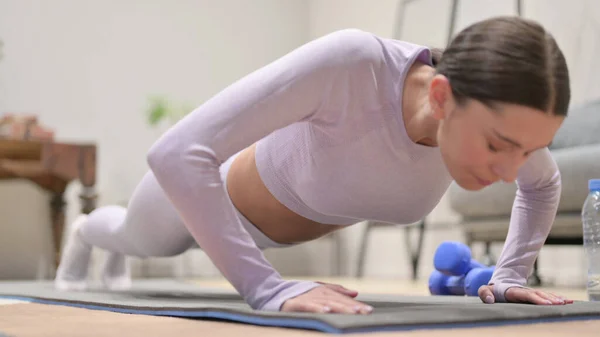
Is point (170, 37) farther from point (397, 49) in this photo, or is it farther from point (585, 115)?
point (397, 49)

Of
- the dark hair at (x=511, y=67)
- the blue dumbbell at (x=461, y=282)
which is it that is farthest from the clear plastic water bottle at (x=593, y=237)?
the dark hair at (x=511, y=67)

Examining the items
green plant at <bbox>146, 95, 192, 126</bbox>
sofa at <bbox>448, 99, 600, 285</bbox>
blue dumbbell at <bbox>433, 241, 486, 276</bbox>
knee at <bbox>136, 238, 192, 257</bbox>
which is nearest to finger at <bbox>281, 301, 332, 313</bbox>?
knee at <bbox>136, 238, 192, 257</bbox>

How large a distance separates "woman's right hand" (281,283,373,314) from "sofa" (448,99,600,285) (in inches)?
64.0

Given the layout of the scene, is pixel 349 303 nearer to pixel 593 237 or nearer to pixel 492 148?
pixel 492 148

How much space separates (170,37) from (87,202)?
5.59 feet

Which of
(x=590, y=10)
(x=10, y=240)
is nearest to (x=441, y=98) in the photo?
(x=590, y=10)

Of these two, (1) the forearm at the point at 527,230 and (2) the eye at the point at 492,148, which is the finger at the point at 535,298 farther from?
(2) the eye at the point at 492,148

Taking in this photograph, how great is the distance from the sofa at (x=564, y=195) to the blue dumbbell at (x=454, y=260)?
2.49ft

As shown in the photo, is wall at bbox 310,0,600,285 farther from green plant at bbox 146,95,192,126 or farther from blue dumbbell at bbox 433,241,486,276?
blue dumbbell at bbox 433,241,486,276

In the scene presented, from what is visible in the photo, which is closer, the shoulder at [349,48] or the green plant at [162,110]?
the shoulder at [349,48]

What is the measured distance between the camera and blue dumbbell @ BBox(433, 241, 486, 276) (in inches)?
71.1

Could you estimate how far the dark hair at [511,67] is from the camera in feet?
3.13

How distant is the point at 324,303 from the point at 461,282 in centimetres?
94

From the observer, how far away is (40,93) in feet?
13.5
